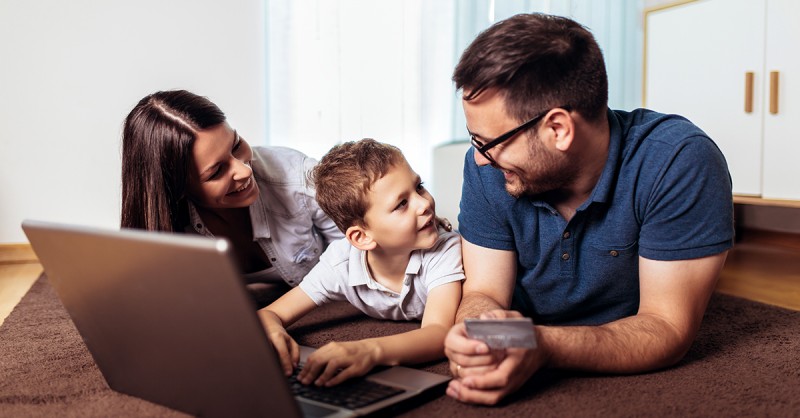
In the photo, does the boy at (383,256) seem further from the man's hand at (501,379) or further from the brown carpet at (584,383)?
the man's hand at (501,379)

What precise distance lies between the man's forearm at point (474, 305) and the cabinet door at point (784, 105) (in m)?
2.04

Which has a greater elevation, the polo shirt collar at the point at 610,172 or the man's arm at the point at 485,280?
the polo shirt collar at the point at 610,172

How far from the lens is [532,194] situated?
4.36 ft

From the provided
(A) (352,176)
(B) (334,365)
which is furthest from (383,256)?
(B) (334,365)

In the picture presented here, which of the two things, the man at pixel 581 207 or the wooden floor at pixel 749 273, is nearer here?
the man at pixel 581 207

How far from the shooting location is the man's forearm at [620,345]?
3.68ft

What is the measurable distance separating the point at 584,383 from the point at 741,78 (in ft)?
7.49

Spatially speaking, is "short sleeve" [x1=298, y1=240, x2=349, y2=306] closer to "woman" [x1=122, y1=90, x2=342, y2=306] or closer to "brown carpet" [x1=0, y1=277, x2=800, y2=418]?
"brown carpet" [x1=0, y1=277, x2=800, y2=418]

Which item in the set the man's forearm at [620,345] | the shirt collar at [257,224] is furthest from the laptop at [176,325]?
A: the shirt collar at [257,224]

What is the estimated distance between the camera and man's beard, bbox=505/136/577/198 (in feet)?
4.09

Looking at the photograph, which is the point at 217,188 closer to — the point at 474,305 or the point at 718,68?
the point at 474,305

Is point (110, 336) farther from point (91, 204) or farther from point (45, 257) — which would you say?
point (91, 204)

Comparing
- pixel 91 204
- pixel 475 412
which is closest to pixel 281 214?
pixel 475 412

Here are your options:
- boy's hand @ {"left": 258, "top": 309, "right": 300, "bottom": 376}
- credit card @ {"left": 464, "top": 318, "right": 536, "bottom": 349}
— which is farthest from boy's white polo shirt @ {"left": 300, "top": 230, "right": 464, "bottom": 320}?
credit card @ {"left": 464, "top": 318, "right": 536, "bottom": 349}
